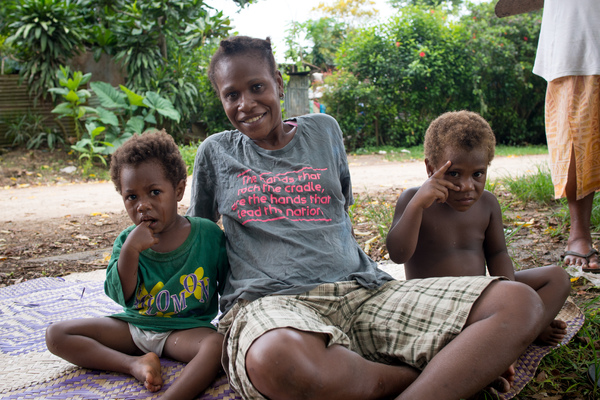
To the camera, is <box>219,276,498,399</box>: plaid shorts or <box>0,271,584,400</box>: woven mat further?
<box>0,271,584,400</box>: woven mat

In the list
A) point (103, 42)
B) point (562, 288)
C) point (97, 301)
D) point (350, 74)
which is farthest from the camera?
point (350, 74)

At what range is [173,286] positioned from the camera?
1830 mm

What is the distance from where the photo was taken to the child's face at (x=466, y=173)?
1857 millimetres

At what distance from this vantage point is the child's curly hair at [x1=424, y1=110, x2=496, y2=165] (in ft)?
6.12

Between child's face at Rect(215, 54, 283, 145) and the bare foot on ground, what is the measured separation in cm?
195

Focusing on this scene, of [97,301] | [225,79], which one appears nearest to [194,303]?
[225,79]

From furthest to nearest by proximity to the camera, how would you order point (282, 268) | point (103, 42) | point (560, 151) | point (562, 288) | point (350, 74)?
point (350, 74), point (103, 42), point (560, 151), point (562, 288), point (282, 268)

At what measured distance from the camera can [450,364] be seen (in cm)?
138

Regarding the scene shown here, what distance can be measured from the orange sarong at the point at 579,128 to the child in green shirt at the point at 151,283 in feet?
7.04

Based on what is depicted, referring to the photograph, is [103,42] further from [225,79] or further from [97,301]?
[225,79]

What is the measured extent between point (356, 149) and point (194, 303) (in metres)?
10.2

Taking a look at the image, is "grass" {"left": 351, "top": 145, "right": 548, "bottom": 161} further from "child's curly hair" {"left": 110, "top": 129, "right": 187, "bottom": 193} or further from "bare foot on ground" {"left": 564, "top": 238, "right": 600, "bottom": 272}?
"child's curly hair" {"left": 110, "top": 129, "right": 187, "bottom": 193}

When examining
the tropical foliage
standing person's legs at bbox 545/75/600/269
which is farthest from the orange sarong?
the tropical foliage

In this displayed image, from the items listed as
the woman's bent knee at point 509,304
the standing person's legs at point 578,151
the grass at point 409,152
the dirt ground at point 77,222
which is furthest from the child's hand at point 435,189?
the grass at point 409,152
